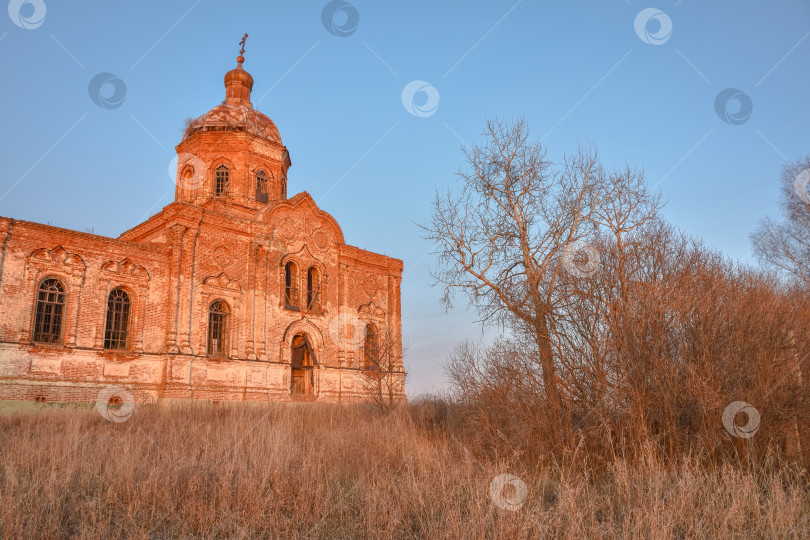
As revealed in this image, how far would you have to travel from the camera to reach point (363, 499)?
581 centimetres

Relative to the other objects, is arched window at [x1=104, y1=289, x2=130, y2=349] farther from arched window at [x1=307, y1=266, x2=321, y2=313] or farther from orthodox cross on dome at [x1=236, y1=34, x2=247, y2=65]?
orthodox cross on dome at [x1=236, y1=34, x2=247, y2=65]

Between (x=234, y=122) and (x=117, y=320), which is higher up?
(x=234, y=122)

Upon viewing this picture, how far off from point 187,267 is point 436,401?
35.5 ft

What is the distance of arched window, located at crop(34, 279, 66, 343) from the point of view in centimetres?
1759

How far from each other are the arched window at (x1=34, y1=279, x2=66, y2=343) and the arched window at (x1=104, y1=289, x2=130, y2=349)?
4.63ft

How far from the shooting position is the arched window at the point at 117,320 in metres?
19.0

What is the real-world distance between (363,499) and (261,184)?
22106mm

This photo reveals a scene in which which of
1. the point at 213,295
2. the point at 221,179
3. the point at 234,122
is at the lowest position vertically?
the point at 213,295

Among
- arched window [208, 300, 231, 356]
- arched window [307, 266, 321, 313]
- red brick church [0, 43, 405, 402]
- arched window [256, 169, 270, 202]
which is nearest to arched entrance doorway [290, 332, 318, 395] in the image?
red brick church [0, 43, 405, 402]

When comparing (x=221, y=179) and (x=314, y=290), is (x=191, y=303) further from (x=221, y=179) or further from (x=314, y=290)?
(x=221, y=179)

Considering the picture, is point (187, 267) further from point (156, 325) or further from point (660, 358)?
point (660, 358)

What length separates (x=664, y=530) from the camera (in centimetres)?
428

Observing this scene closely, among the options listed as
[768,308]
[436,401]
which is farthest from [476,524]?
[436,401]

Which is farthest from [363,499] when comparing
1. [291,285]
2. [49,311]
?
[291,285]
